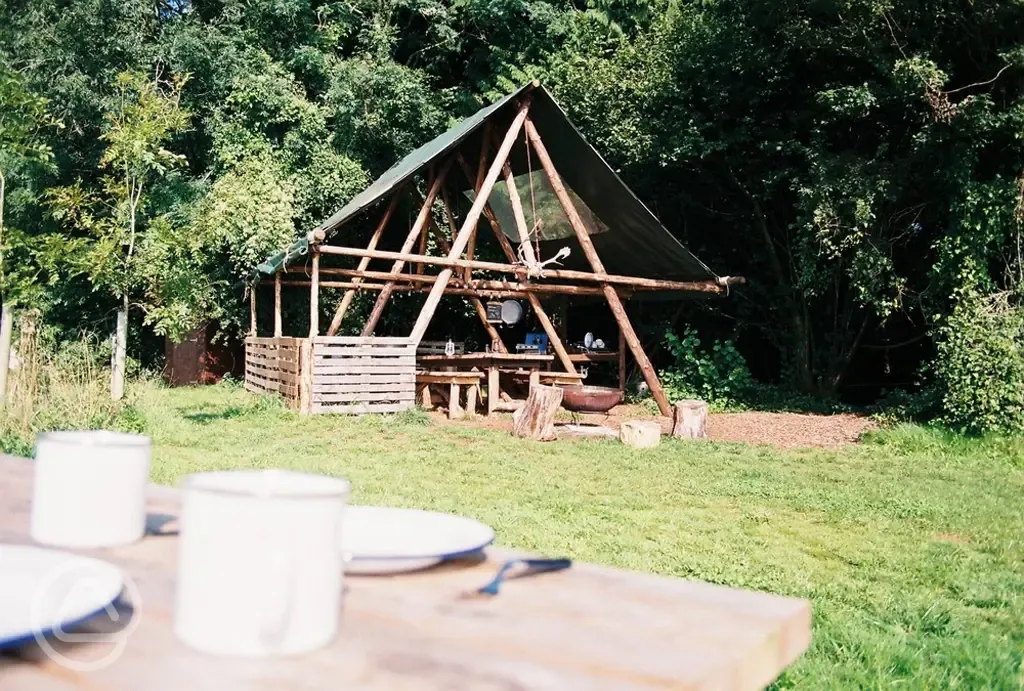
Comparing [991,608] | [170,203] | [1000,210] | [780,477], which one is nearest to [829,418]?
[1000,210]

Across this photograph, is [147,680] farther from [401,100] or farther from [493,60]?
[493,60]

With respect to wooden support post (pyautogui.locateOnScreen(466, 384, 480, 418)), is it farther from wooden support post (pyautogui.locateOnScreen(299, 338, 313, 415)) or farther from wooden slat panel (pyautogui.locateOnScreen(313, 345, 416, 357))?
wooden support post (pyautogui.locateOnScreen(299, 338, 313, 415))

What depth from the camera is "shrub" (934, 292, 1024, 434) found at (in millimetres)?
9984

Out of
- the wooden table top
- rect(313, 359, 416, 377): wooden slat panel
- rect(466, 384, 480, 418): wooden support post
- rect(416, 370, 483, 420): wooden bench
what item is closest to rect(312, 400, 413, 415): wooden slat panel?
rect(313, 359, 416, 377): wooden slat panel

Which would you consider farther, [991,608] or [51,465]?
[991,608]

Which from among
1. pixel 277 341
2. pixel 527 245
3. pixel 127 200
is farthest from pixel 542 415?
pixel 127 200

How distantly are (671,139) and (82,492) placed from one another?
49.7ft

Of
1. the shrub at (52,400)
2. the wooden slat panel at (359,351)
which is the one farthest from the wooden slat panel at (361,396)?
the shrub at (52,400)

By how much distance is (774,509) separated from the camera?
19.8 feet

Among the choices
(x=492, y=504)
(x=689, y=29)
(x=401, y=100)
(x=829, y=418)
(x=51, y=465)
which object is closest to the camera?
(x=51, y=465)

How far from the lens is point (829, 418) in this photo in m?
12.4

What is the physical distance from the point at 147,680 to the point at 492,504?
16.4ft


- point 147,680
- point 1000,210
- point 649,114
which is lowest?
point 147,680

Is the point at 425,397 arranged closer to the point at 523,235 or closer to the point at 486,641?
the point at 523,235
